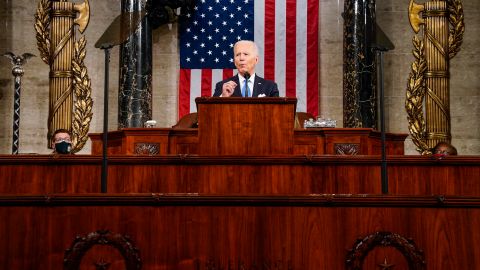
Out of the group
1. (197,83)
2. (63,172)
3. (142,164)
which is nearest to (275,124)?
(142,164)

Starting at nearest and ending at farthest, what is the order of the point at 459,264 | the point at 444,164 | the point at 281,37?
1. the point at 459,264
2. the point at 444,164
3. the point at 281,37

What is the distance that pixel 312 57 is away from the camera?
1187 centimetres

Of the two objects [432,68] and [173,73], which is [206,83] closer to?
[173,73]

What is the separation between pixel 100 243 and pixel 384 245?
4.90 feet

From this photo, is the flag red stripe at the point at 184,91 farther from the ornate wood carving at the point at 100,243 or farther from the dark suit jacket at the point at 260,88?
the ornate wood carving at the point at 100,243

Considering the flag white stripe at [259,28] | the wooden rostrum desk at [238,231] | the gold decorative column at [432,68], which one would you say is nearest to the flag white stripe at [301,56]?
the flag white stripe at [259,28]

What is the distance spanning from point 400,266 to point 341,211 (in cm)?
42

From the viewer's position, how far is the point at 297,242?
4.13 meters

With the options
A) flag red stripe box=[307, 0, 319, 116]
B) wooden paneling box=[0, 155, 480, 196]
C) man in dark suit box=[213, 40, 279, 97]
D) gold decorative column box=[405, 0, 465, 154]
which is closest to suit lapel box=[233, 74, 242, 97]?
man in dark suit box=[213, 40, 279, 97]

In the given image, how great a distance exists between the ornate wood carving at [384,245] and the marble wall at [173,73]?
7947 millimetres

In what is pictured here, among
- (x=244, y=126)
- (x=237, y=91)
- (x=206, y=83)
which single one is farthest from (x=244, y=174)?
(x=206, y=83)

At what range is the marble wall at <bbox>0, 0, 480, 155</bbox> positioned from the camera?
39.1ft

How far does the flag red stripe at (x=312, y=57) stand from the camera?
38.7ft

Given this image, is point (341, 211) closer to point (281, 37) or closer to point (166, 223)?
point (166, 223)
